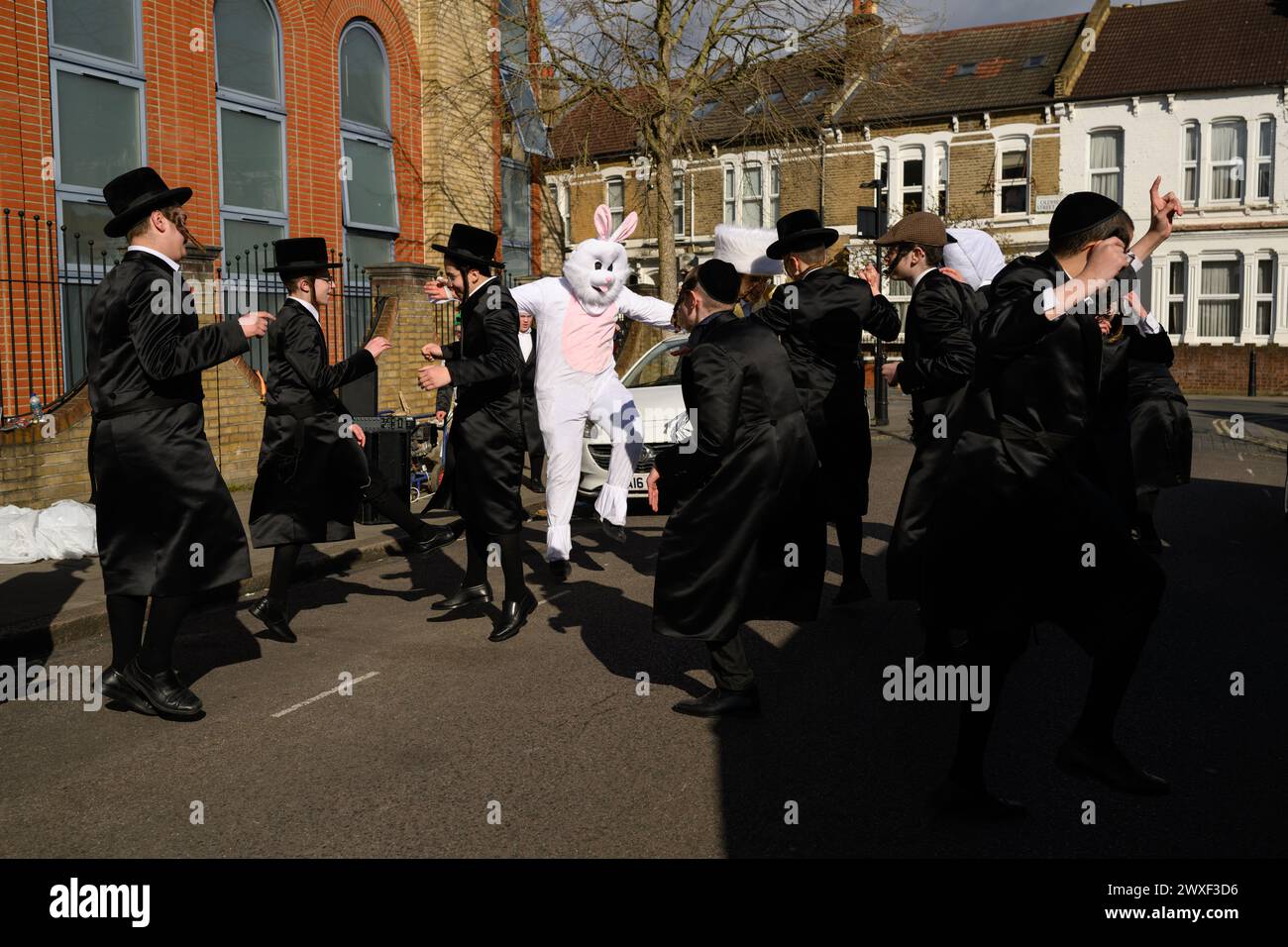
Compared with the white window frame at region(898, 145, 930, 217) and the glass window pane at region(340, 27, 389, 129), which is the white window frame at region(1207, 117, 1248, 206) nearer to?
the white window frame at region(898, 145, 930, 217)

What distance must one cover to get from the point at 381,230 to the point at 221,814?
559 inches

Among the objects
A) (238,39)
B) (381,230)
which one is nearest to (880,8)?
(381,230)

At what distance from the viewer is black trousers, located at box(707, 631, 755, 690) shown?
5.05 metres

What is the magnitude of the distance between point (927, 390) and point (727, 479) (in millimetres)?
1778

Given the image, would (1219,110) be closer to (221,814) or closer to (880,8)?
(880,8)

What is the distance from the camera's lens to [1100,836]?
380 centimetres

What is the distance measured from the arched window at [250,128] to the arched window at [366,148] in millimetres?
1447

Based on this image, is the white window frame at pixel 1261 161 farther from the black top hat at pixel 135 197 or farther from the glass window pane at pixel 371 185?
the black top hat at pixel 135 197

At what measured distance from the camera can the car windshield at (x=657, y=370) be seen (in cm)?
1224

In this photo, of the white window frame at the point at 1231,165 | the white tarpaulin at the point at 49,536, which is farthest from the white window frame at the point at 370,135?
the white window frame at the point at 1231,165

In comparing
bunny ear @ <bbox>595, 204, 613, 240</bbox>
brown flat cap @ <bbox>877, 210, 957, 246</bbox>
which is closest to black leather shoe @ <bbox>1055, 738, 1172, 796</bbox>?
brown flat cap @ <bbox>877, 210, 957, 246</bbox>

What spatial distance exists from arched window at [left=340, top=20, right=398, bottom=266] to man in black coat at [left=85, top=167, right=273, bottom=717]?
1169cm

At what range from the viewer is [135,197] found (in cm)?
496

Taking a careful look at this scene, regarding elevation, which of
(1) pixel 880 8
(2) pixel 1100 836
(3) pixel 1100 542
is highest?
(1) pixel 880 8
